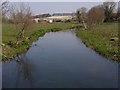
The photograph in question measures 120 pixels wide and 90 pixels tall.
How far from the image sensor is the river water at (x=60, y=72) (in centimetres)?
1706

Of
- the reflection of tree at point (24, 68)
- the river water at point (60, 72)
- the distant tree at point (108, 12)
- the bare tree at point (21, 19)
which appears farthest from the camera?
the distant tree at point (108, 12)

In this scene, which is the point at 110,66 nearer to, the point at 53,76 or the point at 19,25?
the point at 53,76

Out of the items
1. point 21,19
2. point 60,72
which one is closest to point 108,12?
point 21,19

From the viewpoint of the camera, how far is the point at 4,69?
21.2m

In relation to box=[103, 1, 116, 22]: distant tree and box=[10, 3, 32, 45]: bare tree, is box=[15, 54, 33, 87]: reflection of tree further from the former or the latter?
box=[103, 1, 116, 22]: distant tree

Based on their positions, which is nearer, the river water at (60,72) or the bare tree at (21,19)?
the river water at (60,72)

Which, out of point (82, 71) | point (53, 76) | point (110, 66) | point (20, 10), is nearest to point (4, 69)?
point (53, 76)

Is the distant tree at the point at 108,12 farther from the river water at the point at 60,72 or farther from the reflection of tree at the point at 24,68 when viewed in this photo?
the reflection of tree at the point at 24,68

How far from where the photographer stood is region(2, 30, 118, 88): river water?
56.0ft

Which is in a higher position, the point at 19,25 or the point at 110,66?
the point at 19,25

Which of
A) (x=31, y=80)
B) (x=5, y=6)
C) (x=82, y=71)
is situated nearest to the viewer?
(x=31, y=80)

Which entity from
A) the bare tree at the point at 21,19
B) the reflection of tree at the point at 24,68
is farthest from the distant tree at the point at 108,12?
the reflection of tree at the point at 24,68

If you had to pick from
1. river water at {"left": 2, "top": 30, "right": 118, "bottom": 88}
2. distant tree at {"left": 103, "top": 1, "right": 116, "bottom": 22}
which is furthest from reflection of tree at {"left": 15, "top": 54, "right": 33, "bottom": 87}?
distant tree at {"left": 103, "top": 1, "right": 116, "bottom": 22}

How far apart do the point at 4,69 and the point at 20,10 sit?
65.1ft
